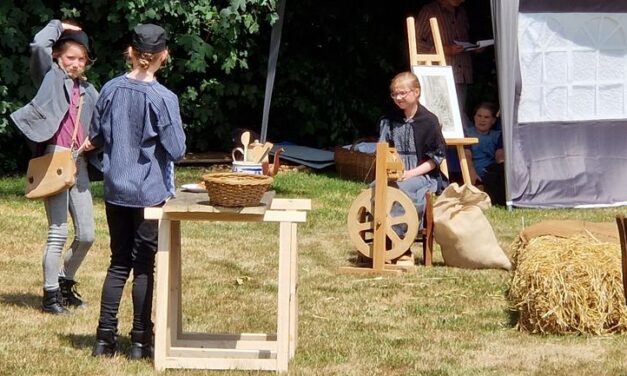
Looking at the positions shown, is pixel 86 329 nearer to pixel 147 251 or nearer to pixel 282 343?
pixel 147 251

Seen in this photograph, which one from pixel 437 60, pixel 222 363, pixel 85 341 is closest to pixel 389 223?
pixel 85 341

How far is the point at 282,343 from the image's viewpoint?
18.8ft

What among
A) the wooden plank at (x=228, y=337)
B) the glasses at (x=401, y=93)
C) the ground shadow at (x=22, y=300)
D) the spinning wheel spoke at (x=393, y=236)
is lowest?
the wooden plank at (x=228, y=337)

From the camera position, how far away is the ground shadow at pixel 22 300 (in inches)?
285

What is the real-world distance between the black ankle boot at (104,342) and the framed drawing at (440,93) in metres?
5.47

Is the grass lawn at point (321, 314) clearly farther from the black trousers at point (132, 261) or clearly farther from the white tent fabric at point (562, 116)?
the white tent fabric at point (562, 116)

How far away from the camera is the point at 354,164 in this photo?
12.6m

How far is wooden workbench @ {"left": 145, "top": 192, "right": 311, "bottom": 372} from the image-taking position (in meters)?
5.57

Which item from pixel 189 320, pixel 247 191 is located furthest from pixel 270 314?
pixel 247 191

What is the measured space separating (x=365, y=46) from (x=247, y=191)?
9.31 m

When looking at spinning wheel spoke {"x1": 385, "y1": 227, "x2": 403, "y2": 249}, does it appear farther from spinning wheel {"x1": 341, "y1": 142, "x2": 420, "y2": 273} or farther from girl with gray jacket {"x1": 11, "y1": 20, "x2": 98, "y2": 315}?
girl with gray jacket {"x1": 11, "y1": 20, "x2": 98, "y2": 315}

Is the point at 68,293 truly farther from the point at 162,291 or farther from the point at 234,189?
the point at 234,189

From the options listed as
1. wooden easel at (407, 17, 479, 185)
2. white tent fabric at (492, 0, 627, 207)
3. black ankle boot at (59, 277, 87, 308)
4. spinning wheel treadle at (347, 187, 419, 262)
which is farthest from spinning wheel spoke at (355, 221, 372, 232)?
white tent fabric at (492, 0, 627, 207)

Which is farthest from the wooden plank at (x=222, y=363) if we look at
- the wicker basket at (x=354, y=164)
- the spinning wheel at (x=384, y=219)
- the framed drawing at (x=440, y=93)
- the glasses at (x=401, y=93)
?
the wicker basket at (x=354, y=164)
